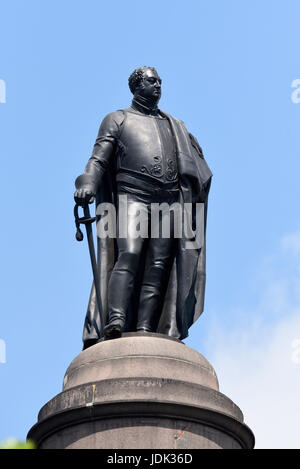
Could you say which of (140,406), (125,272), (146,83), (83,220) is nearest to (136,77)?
(146,83)

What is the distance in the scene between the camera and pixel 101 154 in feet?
45.7

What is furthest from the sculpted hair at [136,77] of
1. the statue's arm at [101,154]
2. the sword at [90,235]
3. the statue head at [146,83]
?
the sword at [90,235]

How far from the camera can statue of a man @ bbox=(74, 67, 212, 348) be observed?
13188 millimetres

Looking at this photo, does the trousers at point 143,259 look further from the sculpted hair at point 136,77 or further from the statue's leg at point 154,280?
the sculpted hair at point 136,77

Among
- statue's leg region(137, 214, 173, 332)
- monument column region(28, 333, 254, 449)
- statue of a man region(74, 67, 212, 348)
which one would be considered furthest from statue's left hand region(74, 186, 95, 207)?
monument column region(28, 333, 254, 449)

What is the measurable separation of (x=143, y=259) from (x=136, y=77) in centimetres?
313

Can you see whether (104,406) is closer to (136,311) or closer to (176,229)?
(136,311)

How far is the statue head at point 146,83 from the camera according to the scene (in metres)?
14.5

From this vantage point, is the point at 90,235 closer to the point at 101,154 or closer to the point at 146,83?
the point at 101,154

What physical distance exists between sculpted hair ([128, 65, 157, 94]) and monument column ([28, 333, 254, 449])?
462 cm

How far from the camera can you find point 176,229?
1364 cm

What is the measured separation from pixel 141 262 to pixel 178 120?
2.72 metres

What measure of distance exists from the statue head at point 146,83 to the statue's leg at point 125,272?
2024 mm
